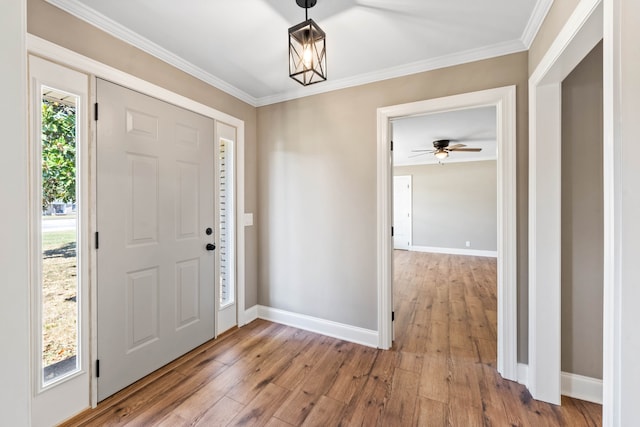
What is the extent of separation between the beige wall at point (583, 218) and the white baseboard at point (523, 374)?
0.73ft

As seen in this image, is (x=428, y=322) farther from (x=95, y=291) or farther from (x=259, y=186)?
(x=95, y=291)

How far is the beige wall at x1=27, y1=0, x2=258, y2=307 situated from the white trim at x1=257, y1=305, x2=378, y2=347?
25 cm

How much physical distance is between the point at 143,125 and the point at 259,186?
128 cm

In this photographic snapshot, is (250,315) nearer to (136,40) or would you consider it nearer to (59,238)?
(59,238)

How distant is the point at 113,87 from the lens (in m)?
1.81

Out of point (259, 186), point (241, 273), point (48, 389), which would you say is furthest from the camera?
point (259, 186)

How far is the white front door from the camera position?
7.59 meters

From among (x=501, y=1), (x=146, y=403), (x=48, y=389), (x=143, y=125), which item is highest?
(x=501, y=1)

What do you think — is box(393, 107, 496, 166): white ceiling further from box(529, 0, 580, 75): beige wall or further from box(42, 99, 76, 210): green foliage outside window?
box(42, 99, 76, 210): green foliage outside window

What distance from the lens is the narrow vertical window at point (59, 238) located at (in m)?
1.53

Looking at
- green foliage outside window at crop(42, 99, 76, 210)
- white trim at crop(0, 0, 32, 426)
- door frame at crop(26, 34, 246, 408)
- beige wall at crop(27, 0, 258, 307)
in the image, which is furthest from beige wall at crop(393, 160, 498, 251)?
white trim at crop(0, 0, 32, 426)

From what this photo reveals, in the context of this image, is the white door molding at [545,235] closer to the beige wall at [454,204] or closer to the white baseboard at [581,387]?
the white baseboard at [581,387]

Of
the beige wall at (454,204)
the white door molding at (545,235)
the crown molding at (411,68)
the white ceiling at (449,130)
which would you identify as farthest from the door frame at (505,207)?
the beige wall at (454,204)

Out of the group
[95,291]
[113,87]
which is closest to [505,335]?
[95,291]
